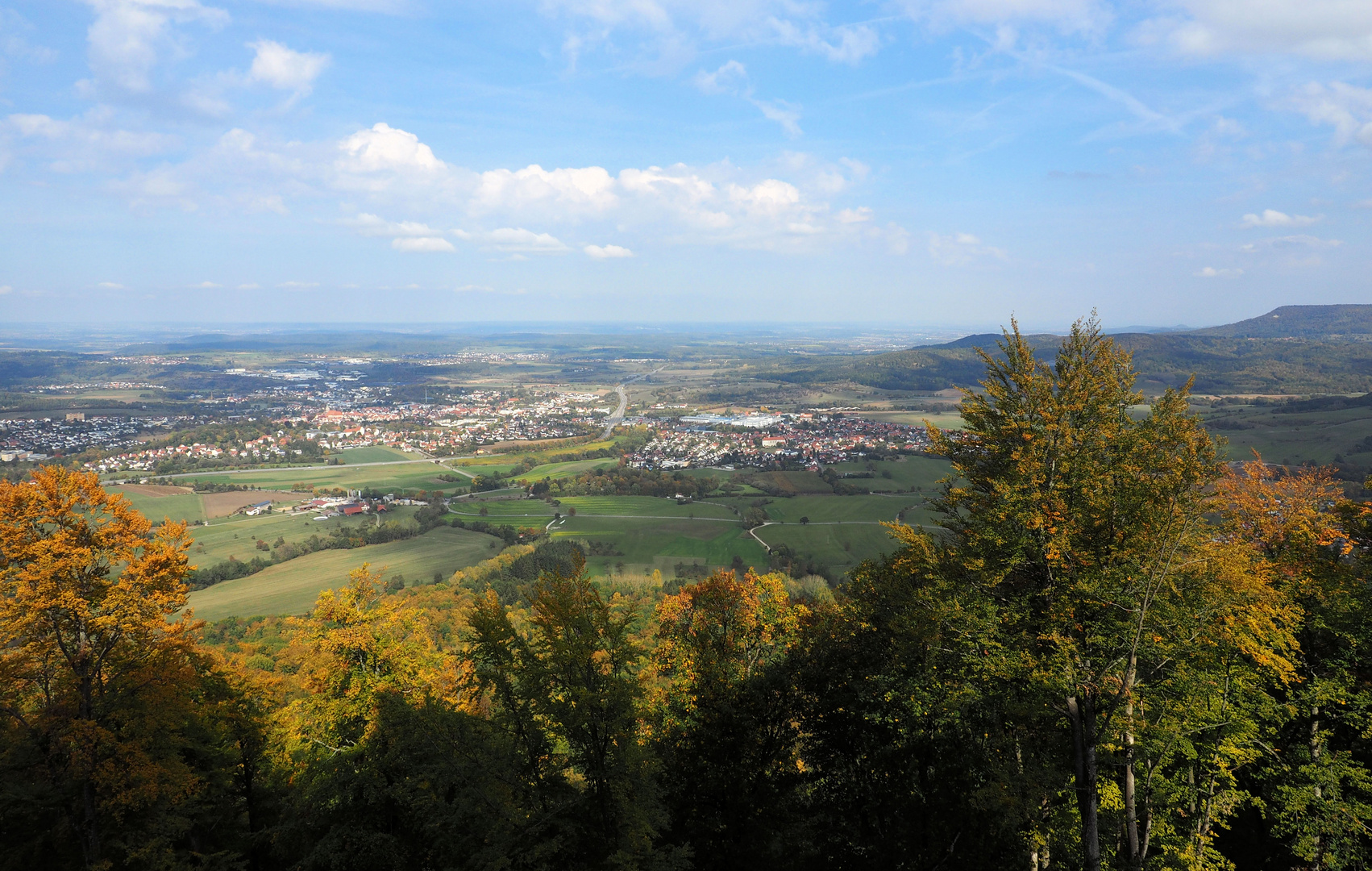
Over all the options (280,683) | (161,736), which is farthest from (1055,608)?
(280,683)

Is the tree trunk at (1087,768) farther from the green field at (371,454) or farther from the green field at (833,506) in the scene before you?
the green field at (371,454)

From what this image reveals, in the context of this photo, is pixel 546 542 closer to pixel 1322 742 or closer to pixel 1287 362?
pixel 1322 742

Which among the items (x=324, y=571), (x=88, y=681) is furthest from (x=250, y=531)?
(x=88, y=681)

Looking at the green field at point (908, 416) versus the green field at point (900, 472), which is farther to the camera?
the green field at point (908, 416)

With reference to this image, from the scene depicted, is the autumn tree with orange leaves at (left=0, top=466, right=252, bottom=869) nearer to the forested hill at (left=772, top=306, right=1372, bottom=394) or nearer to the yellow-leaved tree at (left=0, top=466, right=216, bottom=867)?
the yellow-leaved tree at (left=0, top=466, right=216, bottom=867)

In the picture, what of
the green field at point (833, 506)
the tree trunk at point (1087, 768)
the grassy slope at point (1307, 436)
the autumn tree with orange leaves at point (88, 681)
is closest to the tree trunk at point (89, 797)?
the autumn tree with orange leaves at point (88, 681)
